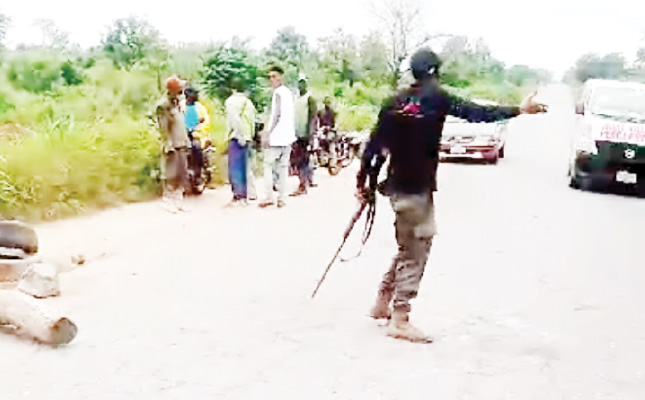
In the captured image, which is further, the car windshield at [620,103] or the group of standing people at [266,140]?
the car windshield at [620,103]

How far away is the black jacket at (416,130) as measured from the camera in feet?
22.6

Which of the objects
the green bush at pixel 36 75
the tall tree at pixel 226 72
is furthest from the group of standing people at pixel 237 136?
the green bush at pixel 36 75

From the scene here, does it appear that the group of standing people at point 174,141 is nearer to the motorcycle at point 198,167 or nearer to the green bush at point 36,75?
the motorcycle at point 198,167

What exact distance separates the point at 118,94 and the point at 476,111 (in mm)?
18185

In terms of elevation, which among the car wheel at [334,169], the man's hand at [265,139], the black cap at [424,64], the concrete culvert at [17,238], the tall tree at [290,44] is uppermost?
the black cap at [424,64]

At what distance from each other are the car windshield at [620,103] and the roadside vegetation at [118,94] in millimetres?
2886

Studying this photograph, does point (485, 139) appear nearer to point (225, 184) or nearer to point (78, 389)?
point (225, 184)

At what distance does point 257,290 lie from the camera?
28.3 ft

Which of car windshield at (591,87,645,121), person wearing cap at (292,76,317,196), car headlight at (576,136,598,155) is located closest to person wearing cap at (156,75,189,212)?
person wearing cap at (292,76,317,196)

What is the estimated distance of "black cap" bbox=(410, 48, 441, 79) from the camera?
6934 mm

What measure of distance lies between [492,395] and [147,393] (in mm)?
1881

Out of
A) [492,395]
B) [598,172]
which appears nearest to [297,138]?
[598,172]

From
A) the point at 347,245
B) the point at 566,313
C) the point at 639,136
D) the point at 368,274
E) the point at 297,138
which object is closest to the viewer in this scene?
the point at 566,313

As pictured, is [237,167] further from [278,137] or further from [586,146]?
[586,146]
